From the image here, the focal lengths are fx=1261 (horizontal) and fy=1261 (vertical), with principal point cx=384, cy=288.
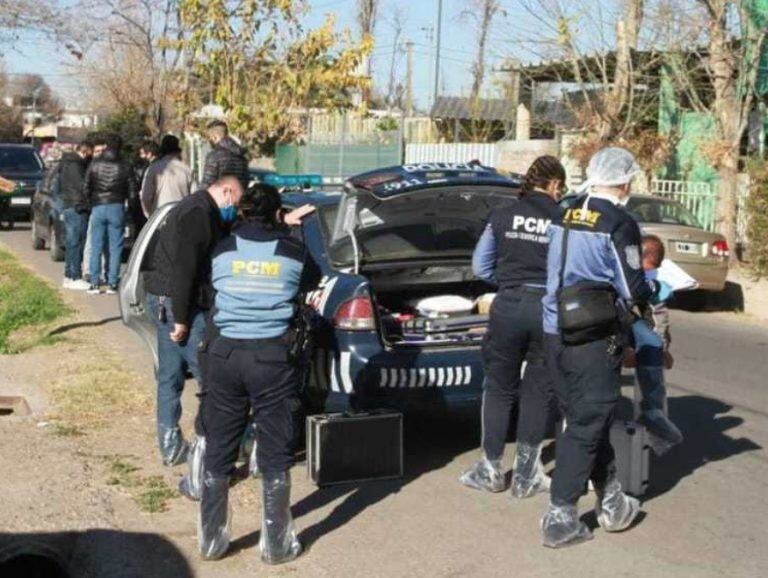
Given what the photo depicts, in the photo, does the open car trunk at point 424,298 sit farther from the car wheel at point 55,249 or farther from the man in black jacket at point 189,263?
the car wheel at point 55,249

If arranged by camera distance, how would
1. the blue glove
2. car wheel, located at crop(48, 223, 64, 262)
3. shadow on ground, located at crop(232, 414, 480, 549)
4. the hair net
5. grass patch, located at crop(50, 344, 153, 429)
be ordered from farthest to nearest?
car wheel, located at crop(48, 223, 64, 262)
grass patch, located at crop(50, 344, 153, 429)
the blue glove
shadow on ground, located at crop(232, 414, 480, 549)
the hair net

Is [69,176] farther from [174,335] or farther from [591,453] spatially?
[591,453]

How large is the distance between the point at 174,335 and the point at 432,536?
183 cm

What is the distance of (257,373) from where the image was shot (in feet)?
18.7

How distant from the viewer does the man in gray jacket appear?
12.8m

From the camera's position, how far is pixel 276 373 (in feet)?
18.8

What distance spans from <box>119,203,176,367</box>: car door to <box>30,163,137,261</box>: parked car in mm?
8548

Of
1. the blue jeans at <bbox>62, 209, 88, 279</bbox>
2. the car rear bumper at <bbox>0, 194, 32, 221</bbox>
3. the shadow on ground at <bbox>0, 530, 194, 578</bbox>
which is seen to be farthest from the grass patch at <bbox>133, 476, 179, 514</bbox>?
the car rear bumper at <bbox>0, 194, 32, 221</bbox>

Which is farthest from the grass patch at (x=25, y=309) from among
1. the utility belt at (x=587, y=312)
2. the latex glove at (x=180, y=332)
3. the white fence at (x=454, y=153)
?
the white fence at (x=454, y=153)

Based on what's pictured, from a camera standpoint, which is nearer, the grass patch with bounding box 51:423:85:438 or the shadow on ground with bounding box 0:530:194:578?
the shadow on ground with bounding box 0:530:194:578

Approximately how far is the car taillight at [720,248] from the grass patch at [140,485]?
1054 centimetres

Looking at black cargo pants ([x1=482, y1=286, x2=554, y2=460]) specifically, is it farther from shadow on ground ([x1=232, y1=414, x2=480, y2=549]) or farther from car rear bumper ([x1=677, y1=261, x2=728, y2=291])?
car rear bumper ([x1=677, y1=261, x2=728, y2=291])

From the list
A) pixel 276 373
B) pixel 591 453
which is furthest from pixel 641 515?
pixel 276 373

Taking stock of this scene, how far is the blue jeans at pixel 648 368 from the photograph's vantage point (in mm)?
7512
